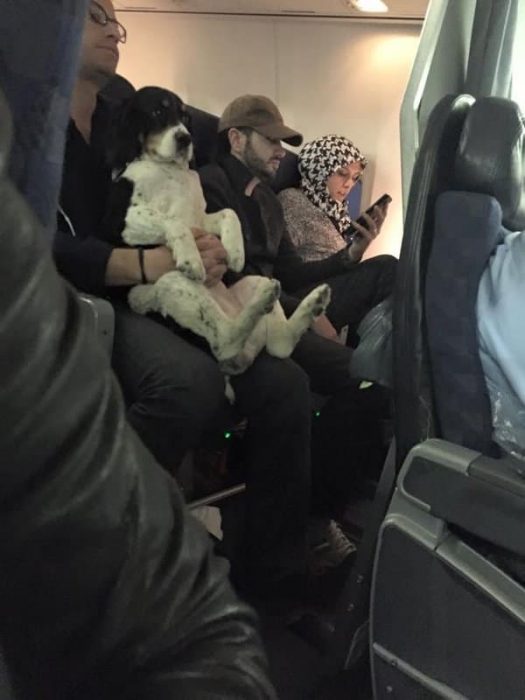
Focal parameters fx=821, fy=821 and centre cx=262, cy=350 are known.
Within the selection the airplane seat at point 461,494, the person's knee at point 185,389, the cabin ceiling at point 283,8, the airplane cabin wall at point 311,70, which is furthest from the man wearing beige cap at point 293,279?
the airplane cabin wall at point 311,70

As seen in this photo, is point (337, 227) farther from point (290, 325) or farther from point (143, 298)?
point (143, 298)

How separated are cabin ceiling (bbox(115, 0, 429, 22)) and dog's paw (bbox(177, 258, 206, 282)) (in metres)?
2.05

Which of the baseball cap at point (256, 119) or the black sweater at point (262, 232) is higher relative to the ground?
the baseball cap at point (256, 119)

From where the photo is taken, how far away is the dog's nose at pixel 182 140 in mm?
1639

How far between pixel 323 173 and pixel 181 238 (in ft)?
4.17

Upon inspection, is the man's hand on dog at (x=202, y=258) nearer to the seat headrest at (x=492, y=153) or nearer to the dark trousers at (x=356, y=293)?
the seat headrest at (x=492, y=153)

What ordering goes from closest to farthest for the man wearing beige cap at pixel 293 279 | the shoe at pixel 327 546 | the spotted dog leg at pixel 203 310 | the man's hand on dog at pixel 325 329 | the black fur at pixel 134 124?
the spotted dog leg at pixel 203 310
the black fur at pixel 134 124
the shoe at pixel 327 546
the man wearing beige cap at pixel 293 279
the man's hand on dog at pixel 325 329

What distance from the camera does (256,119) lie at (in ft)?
7.32

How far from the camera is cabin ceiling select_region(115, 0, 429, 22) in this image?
127 inches

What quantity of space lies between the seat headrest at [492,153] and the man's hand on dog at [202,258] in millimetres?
635

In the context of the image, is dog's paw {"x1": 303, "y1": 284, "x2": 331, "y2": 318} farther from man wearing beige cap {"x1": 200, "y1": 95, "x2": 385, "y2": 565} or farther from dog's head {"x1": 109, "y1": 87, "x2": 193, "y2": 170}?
dog's head {"x1": 109, "y1": 87, "x2": 193, "y2": 170}

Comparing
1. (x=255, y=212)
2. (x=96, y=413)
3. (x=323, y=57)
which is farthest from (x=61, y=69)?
(x=323, y=57)

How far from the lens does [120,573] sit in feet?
1.35

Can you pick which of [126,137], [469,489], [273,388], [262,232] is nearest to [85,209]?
[126,137]
